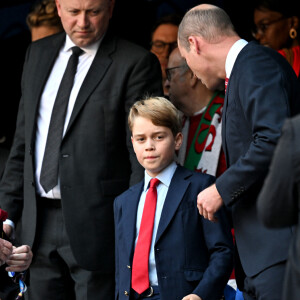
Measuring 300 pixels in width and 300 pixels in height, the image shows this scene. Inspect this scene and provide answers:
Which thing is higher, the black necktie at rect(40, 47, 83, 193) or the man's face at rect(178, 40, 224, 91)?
the man's face at rect(178, 40, 224, 91)

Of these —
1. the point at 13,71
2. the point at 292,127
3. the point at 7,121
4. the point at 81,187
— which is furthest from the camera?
the point at 13,71

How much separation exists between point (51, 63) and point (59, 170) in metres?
0.59

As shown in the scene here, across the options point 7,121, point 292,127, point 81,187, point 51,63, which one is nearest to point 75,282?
point 81,187

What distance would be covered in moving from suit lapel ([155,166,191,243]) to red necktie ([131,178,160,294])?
62mm

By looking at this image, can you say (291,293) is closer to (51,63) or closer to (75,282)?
(75,282)

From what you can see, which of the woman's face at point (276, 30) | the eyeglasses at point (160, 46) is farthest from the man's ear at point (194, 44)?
the eyeglasses at point (160, 46)

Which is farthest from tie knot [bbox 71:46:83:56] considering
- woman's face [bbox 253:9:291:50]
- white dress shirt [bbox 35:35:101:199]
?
woman's face [bbox 253:9:291:50]

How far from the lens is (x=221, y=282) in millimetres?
3160

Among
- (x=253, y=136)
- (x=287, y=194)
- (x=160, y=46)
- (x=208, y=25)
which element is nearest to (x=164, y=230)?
(x=253, y=136)

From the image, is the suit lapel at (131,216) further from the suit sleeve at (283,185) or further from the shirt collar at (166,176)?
the suit sleeve at (283,185)

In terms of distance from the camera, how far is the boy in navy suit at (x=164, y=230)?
319 cm

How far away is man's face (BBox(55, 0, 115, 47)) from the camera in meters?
3.73

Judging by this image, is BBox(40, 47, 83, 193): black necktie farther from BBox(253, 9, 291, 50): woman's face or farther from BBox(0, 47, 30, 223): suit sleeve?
BBox(253, 9, 291, 50): woman's face

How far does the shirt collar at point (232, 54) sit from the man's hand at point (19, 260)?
52.2 inches
